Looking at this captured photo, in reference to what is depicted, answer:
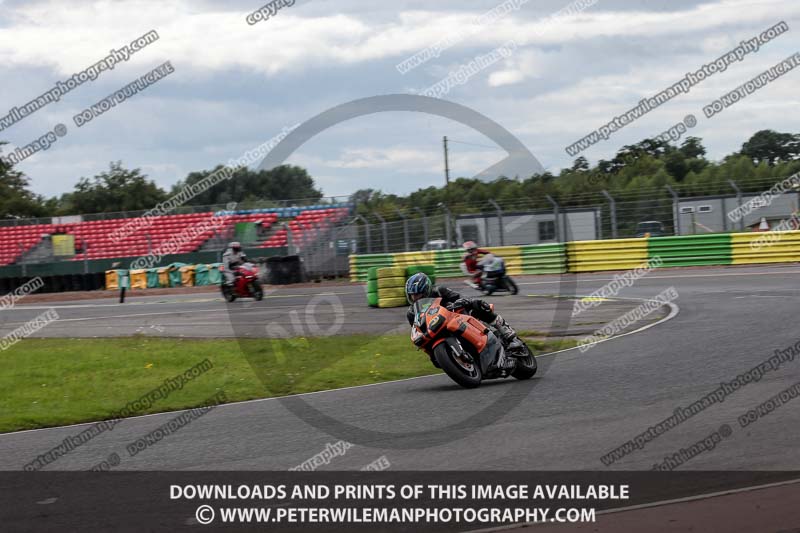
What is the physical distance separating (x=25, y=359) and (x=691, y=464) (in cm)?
1259

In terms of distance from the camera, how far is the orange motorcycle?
32.8ft

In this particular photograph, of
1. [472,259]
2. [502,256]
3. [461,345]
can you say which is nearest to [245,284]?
[472,259]

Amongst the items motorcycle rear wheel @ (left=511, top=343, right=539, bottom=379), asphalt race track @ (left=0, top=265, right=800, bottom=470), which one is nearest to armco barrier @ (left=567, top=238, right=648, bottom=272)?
asphalt race track @ (left=0, top=265, right=800, bottom=470)

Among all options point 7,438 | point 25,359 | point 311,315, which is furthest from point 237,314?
point 7,438

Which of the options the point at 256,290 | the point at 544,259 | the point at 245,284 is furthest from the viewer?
the point at 544,259

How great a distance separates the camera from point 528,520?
5.34 metres

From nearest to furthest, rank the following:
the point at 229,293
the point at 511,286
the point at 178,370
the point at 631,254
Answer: the point at 178,370 → the point at 511,286 → the point at 229,293 → the point at 631,254

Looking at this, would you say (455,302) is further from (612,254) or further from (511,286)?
(612,254)

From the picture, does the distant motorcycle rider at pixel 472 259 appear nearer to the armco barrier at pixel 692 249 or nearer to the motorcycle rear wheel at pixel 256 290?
the motorcycle rear wheel at pixel 256 290

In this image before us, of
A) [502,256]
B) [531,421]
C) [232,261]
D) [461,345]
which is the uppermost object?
[232,261]

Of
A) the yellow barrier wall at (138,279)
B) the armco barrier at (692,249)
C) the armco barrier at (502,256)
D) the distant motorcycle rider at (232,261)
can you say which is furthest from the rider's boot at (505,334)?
the yellow barrier wall at (138,279)

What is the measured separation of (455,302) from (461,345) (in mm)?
477

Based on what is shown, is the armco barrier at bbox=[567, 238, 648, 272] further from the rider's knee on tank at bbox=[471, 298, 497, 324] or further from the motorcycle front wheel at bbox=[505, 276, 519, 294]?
the rider's knee on tank at bbox=[471, 298, 497, 324]

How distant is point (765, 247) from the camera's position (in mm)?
29547
